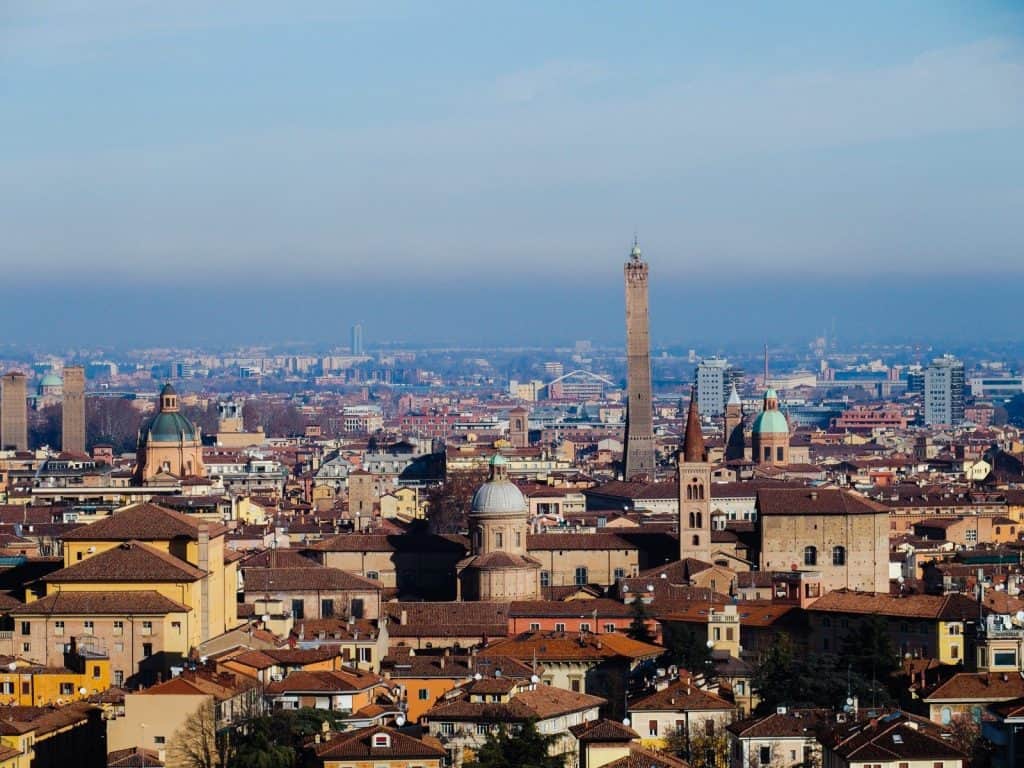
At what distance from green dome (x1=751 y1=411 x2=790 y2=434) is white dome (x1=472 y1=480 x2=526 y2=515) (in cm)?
4014

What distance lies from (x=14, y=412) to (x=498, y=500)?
6586 centimetres

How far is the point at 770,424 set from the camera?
301 ft

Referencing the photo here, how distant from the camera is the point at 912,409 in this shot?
164 meters

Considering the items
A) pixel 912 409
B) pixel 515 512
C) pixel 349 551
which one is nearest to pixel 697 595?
pixel 515 512

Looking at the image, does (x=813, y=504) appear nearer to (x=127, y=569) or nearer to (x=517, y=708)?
(x=127, y=569)

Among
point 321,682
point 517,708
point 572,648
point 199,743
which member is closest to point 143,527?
point 572,648

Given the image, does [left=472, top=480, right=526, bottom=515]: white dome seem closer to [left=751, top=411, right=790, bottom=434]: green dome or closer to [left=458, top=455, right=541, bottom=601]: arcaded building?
[left=458, top=455, right=541, bottom=601]: arcaded building

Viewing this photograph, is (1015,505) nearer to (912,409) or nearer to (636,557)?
(636,557)

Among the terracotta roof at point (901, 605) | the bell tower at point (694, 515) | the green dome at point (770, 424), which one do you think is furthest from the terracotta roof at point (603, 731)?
the green dome at point (770, 424)

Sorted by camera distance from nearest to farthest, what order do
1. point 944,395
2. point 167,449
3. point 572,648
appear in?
1. point 572,648
2. point 167,449
3. point 944,395

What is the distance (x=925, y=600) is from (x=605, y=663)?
5441 mm

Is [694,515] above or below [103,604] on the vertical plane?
above

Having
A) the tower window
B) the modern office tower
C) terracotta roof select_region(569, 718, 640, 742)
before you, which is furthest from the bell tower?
the modern office tower

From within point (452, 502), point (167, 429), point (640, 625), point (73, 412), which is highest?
point (73, 412)
